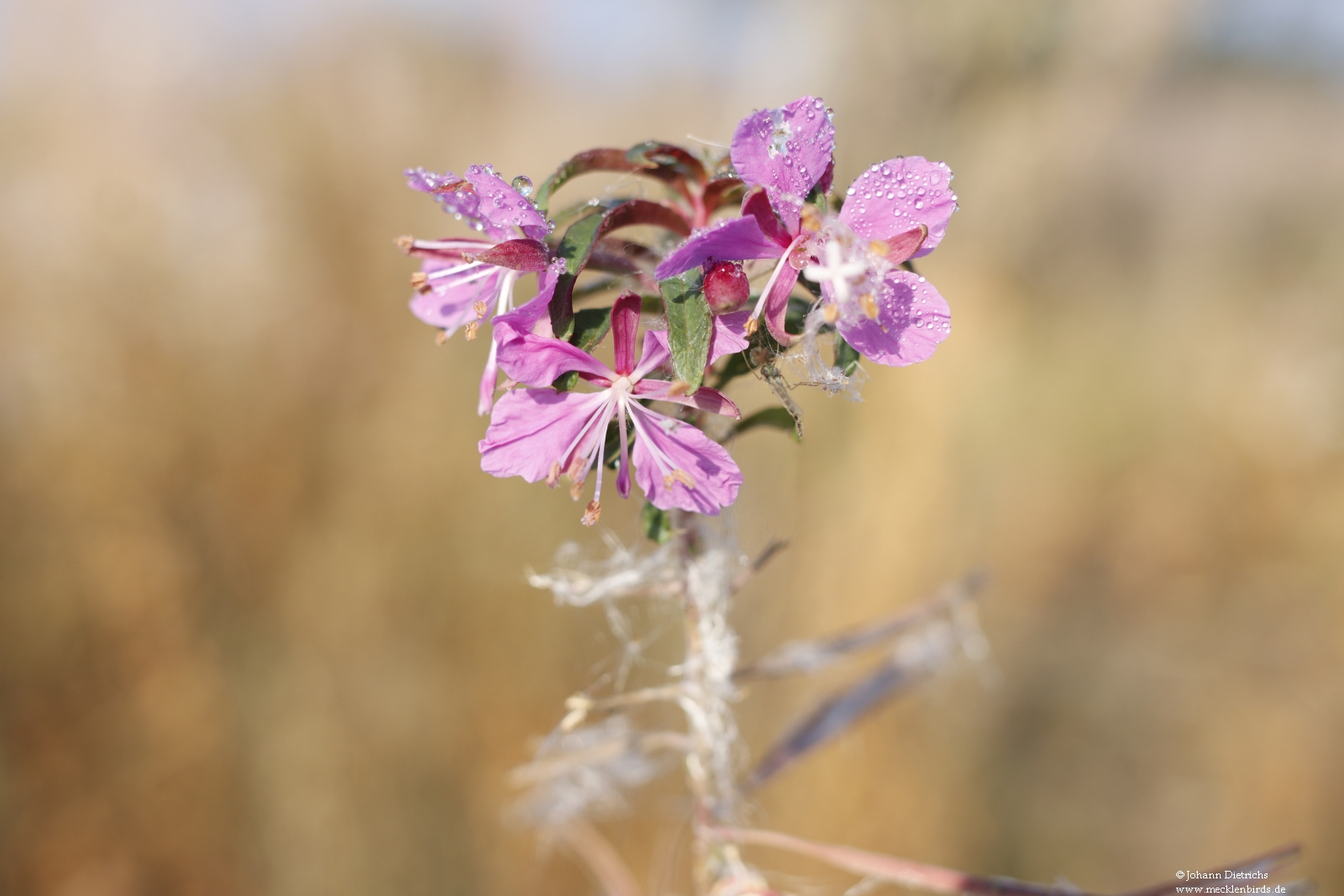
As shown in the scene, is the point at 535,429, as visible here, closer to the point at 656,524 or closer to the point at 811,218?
the point at 656,524

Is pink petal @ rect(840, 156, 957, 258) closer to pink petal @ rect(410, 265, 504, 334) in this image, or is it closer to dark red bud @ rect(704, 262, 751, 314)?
dark red bud @ rect(704, 262, 751, 314)

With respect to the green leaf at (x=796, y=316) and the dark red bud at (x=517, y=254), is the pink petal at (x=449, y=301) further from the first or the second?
the green leaf at (x=796, y=316)

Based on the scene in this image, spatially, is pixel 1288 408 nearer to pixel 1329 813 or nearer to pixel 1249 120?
pixel 1329 813

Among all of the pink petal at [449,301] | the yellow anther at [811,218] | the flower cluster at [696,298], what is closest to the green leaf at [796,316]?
the flower cluster at [696,298]

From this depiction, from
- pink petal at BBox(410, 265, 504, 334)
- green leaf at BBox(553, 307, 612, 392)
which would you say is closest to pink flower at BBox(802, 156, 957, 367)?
green leaf at BBox(553, 307, 612, 392)

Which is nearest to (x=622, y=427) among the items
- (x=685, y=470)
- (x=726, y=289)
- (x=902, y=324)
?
(x=685, y=470)

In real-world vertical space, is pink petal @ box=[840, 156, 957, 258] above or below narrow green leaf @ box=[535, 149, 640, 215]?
below
